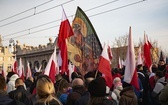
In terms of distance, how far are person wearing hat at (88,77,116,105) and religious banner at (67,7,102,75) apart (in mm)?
3056

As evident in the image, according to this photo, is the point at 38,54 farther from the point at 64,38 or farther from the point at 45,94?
the point at 45,94

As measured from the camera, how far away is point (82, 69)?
25.5ft

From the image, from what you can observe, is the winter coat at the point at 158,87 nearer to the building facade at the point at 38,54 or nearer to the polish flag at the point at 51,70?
the polish flag at the point at 51,70

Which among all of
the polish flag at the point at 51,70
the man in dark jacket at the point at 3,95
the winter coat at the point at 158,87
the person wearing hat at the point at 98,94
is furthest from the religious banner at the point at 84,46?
the man in dark jacket at the point at 3,95

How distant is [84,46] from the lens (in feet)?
25.2

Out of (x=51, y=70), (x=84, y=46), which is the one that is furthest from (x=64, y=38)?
(x=84, y=46)

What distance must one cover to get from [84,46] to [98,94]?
3.68m

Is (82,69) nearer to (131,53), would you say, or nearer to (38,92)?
(131,53)

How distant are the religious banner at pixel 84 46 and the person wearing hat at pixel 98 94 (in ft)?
10.0

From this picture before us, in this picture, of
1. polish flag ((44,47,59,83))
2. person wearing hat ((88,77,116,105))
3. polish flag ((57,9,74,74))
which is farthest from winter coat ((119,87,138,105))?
polish flag ((57,9,74,74))

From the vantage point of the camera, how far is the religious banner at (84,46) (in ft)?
24.0

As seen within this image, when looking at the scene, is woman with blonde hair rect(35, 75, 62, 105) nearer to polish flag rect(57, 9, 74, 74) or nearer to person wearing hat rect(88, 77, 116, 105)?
person wearing hat rect(88, 77, 116, 105)

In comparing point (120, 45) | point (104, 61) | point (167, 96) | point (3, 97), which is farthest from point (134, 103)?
point (120, 45)

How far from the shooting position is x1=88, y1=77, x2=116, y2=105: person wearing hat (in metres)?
4.00
